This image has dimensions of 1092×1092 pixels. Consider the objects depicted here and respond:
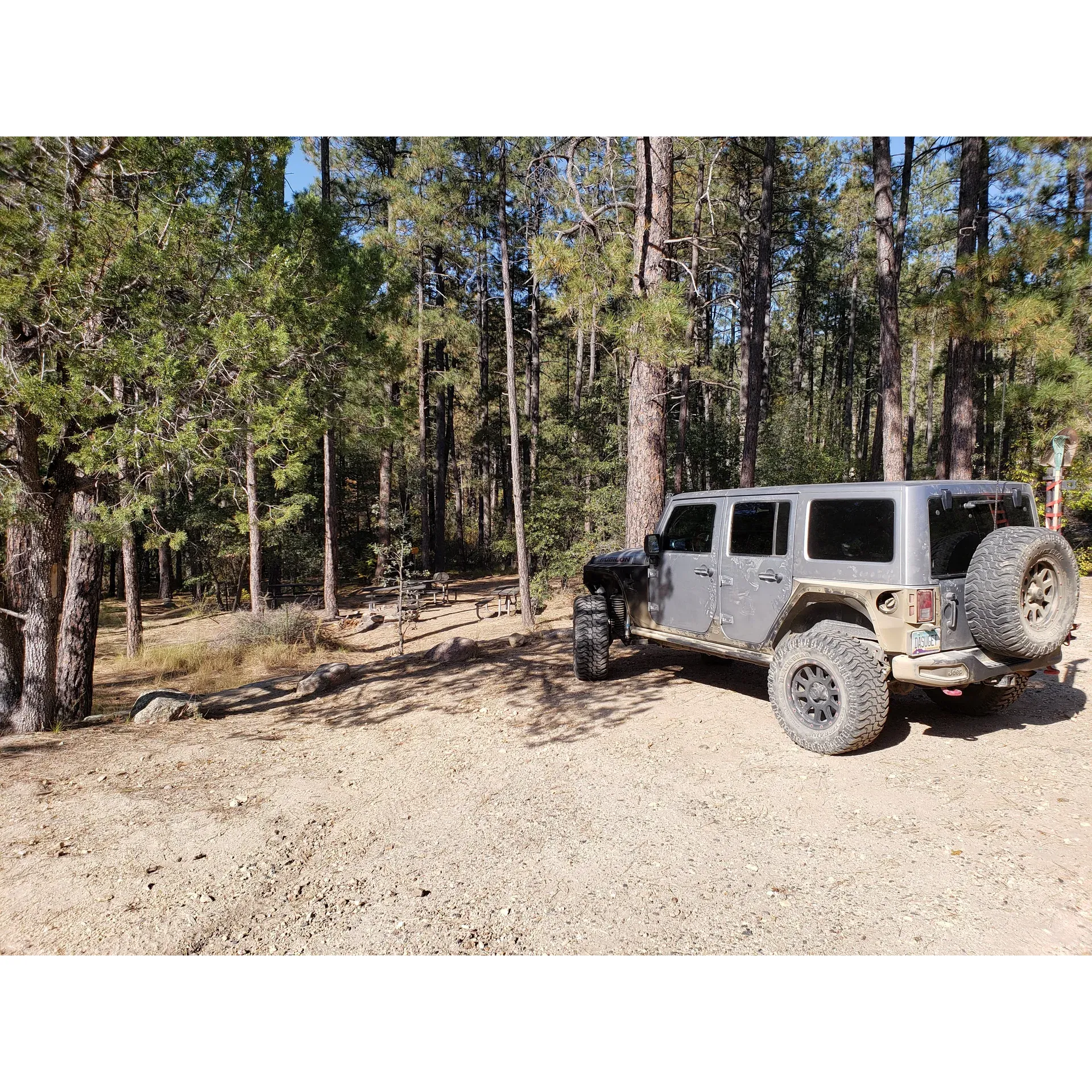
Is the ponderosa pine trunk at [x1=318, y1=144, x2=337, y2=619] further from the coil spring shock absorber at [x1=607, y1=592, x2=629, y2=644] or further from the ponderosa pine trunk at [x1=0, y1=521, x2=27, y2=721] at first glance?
the coil spring shock absorber at [x1=607, y1=592, x2=629, y2=644]

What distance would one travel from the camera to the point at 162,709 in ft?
20.9

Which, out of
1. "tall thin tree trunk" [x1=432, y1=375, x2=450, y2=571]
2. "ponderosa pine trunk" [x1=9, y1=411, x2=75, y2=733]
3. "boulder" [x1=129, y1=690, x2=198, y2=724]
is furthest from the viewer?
"tall thin tree trunk" [x1=432, y1=375, x2=450, y2=571]

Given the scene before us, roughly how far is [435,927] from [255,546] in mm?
12804

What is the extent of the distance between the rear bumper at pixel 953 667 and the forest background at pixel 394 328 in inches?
51.5

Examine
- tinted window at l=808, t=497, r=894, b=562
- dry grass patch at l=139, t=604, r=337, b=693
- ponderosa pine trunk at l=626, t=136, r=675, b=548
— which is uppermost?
ponderosa pine trunk at l=626, t=136, r=675, b=548

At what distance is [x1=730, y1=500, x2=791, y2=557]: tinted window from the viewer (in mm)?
4711

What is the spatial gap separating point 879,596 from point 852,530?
0.52 metres

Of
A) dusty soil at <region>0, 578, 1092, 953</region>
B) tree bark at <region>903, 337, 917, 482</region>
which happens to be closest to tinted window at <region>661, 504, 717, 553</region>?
dusty soil at <region>0, 578, 1092, 953</region>

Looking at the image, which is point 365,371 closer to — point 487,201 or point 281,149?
point 281,149

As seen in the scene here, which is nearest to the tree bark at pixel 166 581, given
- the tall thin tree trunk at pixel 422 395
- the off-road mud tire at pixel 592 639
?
the tall thin tree trunk at pixel 422 395

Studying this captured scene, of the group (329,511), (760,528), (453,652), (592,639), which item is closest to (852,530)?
(760,528)

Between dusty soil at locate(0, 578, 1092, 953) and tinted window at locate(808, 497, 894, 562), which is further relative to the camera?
tinted window at locate(808, 497, 894, 562)

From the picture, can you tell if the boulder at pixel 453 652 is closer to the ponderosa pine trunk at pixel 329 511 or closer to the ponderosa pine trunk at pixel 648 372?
the ponderosa pine trunk at pixel 648 372

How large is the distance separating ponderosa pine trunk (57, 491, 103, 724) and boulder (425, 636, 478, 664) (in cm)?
432
